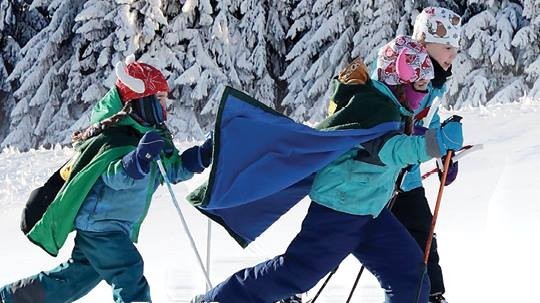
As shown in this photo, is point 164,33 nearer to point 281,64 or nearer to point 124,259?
point 281,64

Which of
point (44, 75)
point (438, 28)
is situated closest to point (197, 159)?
point (438, 28)

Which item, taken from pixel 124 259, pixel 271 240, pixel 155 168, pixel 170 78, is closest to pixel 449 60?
pixel 155 168

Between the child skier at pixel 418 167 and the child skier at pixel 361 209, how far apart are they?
1.55 ft

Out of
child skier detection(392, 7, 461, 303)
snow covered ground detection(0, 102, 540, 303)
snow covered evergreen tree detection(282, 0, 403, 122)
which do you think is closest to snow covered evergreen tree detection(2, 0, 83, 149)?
snow covered evergreen tree detection(282, 0, 403, 122)

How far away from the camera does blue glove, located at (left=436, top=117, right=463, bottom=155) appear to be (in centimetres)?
378

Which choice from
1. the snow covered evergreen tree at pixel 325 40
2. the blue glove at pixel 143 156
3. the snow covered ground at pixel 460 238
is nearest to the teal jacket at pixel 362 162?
the blue glove at pixel 143 156

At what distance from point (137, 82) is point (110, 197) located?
1.83ft

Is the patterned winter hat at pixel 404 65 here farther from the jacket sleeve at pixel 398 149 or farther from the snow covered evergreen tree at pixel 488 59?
the snow covered evergreen tree at pixel 488 59

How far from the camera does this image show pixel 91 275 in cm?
476

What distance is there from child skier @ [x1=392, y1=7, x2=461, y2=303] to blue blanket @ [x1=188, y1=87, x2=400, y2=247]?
0.67m

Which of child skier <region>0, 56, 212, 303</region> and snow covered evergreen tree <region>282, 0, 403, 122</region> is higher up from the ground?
child skier <region>0, 56, 212, 303</region>

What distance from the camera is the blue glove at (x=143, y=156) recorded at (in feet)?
13.9

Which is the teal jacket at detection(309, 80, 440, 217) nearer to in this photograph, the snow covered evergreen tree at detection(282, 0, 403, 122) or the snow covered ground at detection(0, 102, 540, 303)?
the snow covered ground at detection(0, 102, 540, 303)

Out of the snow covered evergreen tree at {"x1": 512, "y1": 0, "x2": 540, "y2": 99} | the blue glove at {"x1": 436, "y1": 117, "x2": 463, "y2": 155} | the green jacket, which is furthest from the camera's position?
the snow covered evergreen tree at {"x1": 512, "y1": 0, "x2": 540, "y2": 99}
